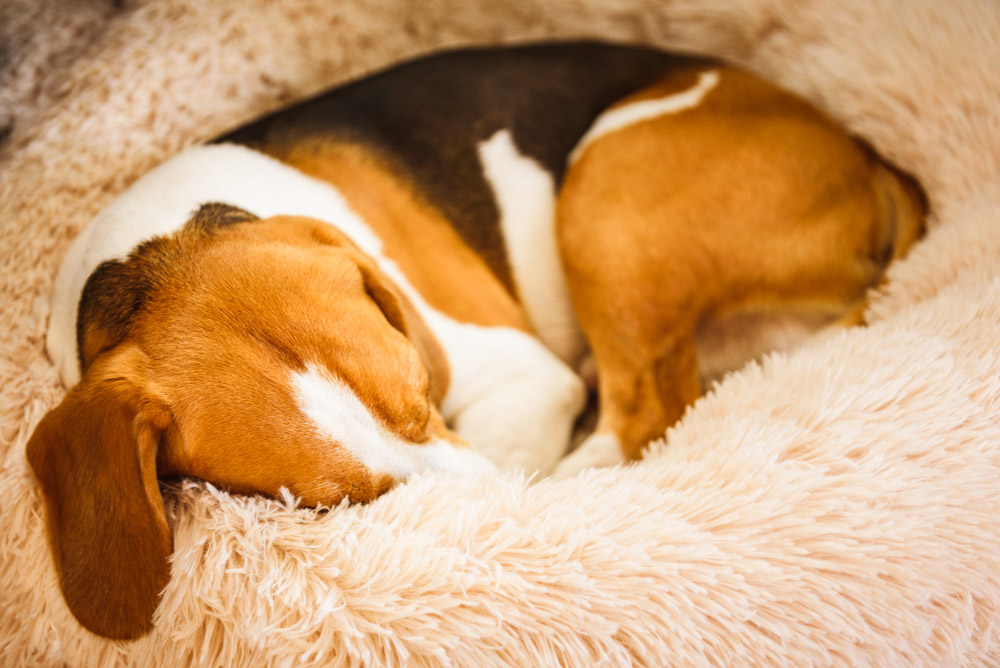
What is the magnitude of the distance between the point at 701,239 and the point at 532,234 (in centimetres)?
48

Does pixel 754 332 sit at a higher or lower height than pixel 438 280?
lower

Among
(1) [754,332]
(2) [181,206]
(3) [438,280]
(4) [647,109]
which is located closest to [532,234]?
(3) [438,280]

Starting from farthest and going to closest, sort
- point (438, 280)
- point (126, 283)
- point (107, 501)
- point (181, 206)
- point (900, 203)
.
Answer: point (900, 203) → point (438, 280) → point (181, 206) → point (126, 283) → point (107, 501)

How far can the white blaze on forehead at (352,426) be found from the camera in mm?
1174

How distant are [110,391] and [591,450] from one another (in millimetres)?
1105

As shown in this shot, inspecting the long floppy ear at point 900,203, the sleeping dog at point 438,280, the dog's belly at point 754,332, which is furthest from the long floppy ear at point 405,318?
the long floppy ear at point 900,203

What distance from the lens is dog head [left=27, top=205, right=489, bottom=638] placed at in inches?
44.3

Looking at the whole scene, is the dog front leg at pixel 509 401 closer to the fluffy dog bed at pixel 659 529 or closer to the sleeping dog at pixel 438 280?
the sleeping dog at pixel 438 280

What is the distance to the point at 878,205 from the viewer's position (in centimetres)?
187

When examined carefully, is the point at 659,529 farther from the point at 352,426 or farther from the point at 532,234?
the point at 532,234

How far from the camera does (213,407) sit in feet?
3.82

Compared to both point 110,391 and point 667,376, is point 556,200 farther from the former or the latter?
point 110,391

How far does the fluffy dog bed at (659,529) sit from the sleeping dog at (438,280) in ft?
0.31

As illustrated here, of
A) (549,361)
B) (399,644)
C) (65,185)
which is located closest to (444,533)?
(399,644)
